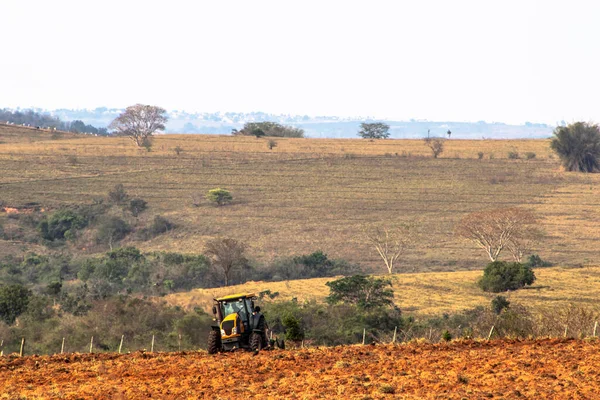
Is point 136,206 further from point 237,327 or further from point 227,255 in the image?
point 237,327

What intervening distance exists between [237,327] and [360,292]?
22495 millimetres

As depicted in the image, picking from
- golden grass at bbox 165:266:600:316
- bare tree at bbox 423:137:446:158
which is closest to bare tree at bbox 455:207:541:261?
golden grass at bbox 165:266:600:316

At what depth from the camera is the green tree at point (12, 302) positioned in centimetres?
4047

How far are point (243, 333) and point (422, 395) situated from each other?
7243 mm

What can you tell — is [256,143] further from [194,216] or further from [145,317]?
[145,317]

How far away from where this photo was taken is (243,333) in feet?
68.5

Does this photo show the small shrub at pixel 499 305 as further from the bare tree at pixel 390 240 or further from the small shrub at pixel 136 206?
the small shrub at pixel 136 206

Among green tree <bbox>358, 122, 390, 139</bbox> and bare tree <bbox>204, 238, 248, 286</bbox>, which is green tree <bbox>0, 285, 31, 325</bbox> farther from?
green tree <bbox>358, 122, 390, 139</bbox>

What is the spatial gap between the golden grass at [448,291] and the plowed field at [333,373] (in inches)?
817

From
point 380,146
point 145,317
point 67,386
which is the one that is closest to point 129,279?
point 145,317

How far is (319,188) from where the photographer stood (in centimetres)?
7875

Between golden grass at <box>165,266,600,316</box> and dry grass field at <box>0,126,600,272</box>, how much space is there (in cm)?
728

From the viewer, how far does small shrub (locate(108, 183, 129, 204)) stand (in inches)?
2901

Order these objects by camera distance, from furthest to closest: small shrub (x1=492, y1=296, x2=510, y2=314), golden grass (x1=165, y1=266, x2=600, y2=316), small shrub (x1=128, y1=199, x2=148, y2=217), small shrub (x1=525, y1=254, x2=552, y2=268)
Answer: small shrub (x1=128, y1=199, x2=148, y2=217) → small shrub (x1=525, y1=254, x2=552, y2=268) → golden grass (x1=165, y1=266, x2=600, y2=316) → small shrub (x1=492, y1=296, x2=510, y2=314)
